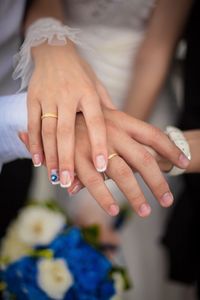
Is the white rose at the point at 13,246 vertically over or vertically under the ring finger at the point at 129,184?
under

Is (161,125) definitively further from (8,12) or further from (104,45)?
(8,12)

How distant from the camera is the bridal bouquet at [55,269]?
75 centimetres

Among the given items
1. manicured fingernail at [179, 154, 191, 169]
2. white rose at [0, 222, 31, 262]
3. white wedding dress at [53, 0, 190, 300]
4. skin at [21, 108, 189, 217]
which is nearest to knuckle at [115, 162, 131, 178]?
skin at [21, 108, 189, 217]

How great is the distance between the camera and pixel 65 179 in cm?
53

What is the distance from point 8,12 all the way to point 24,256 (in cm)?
52

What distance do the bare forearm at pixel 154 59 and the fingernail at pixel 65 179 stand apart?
293mm

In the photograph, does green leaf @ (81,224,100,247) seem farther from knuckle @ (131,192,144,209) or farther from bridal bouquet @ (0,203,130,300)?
knuckle @ (131,192,144,209)

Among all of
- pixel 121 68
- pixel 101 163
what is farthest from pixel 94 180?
pixel 121 68

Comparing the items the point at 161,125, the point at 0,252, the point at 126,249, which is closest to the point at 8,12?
the point at 161,125

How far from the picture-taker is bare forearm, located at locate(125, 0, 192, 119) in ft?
2.60

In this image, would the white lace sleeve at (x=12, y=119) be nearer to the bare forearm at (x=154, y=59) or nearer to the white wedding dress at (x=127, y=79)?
the white wedding dress at (x=127, y=79)

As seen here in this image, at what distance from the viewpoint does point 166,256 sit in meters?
1.05

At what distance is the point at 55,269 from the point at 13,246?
0.53ft

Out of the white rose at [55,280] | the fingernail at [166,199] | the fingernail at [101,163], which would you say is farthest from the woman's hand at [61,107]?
the white rose at [55,280]
